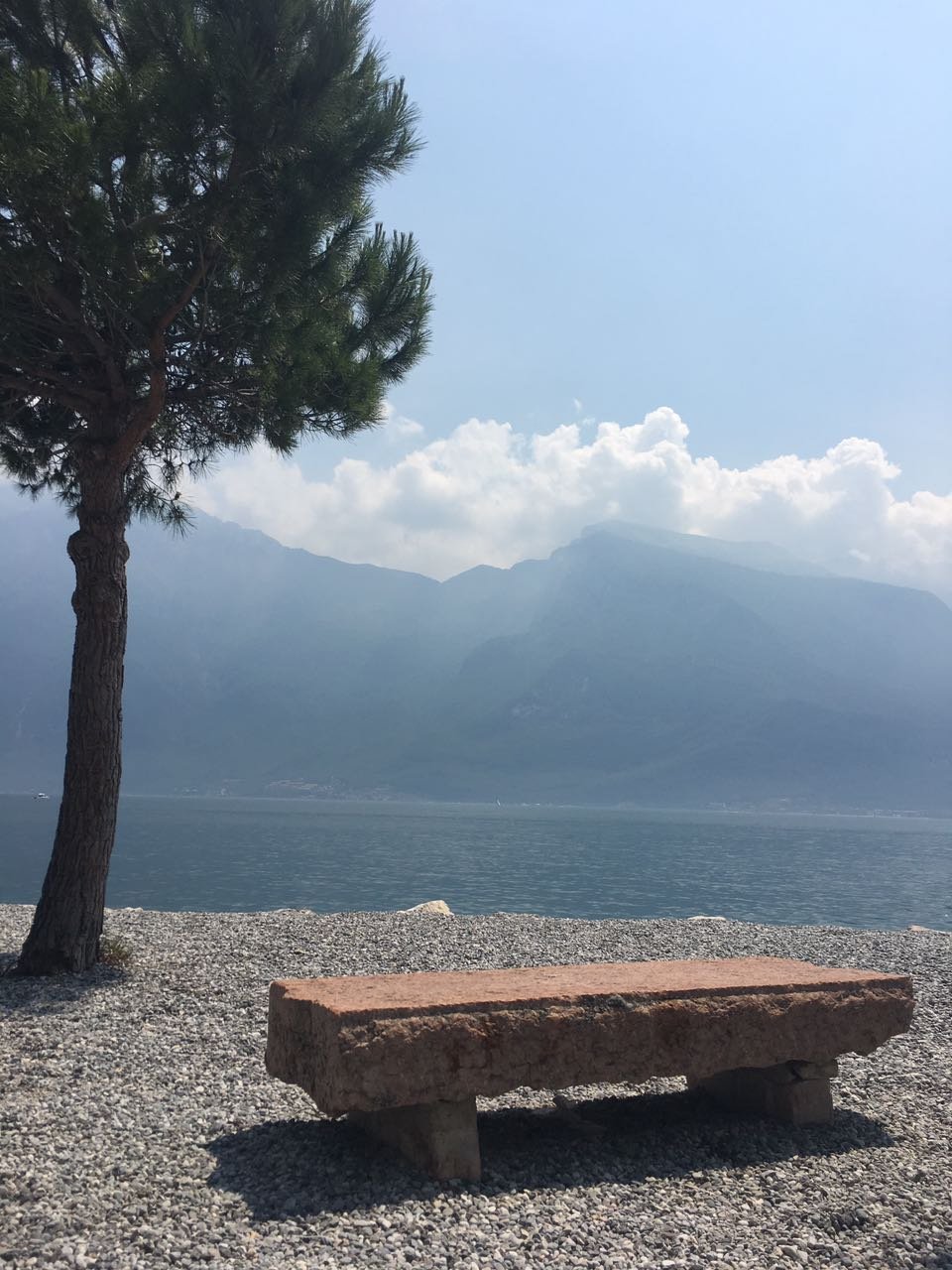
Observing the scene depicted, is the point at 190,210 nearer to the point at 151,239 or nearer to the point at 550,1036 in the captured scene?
the point at 151,239

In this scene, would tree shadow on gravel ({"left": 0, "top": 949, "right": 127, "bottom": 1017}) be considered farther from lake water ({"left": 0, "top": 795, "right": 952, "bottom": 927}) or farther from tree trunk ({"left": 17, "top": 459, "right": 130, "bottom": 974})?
lake water ({"left": 0, "top": 795, "right": 952, "bottom": 927})

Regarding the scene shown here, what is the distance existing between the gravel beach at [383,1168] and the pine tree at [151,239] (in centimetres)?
290

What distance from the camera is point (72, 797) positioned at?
1056 cm

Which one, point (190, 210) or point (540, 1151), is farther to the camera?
point (190, 210)

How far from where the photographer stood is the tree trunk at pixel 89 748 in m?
10.3

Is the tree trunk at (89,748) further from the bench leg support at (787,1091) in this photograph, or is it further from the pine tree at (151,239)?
the bench leg support at (787,1091)

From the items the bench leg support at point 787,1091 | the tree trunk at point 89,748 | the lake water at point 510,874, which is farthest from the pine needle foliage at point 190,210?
the lake water at point 510,874

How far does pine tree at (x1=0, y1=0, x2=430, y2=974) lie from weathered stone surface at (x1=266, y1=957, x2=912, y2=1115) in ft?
18.3

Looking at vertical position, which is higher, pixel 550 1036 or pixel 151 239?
pixel 151 239

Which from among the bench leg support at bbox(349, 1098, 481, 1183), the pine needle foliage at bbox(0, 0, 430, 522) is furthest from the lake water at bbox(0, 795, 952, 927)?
the bench leg support at bbox(349, 1098, 481, 1183)

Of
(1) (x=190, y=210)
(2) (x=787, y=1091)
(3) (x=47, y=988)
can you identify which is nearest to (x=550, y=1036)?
(2) (x=787, y=1091)

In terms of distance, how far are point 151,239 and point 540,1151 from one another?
9576mm

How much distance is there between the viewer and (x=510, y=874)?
52.0m

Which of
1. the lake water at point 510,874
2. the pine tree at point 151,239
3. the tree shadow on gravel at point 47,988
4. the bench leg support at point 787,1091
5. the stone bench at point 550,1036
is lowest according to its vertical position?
the lake water at point 510,874
